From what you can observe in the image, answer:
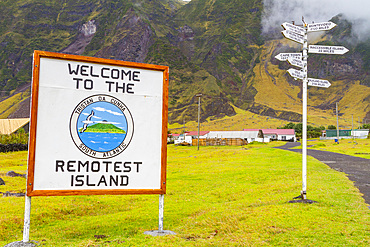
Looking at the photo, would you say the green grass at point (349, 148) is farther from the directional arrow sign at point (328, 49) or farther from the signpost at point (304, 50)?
the signpost at point (304, 50)

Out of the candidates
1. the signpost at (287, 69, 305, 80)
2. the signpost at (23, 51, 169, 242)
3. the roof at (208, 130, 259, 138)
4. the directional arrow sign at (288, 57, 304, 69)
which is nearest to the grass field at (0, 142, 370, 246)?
the signpost at (23, 51, 169, 242)

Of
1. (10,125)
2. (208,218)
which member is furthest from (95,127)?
(10,125)

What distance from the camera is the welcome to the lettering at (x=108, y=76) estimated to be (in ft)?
28.3

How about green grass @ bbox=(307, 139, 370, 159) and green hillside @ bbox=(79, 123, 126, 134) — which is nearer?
green hillside @ bbox=(79, 123, 126, 134)

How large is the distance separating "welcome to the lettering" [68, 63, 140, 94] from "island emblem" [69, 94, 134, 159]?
0.35 meters

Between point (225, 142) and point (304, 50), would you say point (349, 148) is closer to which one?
point (225, 142)

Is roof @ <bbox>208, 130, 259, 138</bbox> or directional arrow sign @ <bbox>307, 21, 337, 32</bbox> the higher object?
directional arrow sign @ <bbox>307, 21, 337, 32</bbox>

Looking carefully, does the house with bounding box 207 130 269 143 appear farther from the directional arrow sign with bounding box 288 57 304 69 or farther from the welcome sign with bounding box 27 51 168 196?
the welcome sign with bounding box 27 51 168 196

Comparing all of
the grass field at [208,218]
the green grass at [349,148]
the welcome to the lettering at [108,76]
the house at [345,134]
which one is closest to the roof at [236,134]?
the house at [345,134]

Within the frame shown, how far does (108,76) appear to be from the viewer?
891 centimetres

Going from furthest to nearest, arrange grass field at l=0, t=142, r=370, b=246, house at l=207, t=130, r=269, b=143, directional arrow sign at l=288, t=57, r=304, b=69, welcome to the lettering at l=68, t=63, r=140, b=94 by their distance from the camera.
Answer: house at l=207, t=130, r=269, b=143
directional arrow sign at l=288, t=57, r=304, b=69
welcome to the lettering at l=68, t=63, r=140, b=94
grass field at l=0, t=142, r=370, b=246

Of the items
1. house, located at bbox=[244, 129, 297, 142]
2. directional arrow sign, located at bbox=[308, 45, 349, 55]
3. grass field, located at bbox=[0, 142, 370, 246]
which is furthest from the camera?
house, located at bbox=[244, 129, 297, 142]

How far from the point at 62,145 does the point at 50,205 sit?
6.01 meters

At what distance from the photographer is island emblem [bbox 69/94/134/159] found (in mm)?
8492
